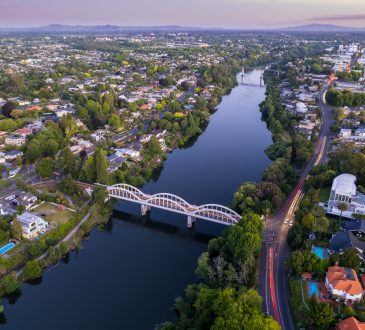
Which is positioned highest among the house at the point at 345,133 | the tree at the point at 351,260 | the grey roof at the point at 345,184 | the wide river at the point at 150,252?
the grey roof at the point at 345,184

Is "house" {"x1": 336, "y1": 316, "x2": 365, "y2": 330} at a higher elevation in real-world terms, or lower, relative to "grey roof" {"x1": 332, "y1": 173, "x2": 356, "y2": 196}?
lower

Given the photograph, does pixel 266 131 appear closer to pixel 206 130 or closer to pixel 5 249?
pixel 206 130

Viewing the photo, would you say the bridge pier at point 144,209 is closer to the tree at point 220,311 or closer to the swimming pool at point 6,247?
the swimming pool at point 6,247

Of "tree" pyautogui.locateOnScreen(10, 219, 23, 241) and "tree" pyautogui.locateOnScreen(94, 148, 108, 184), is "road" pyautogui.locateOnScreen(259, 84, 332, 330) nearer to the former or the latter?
"tree" pyautogui.locateOnScreen(94, 148, 108, 184)

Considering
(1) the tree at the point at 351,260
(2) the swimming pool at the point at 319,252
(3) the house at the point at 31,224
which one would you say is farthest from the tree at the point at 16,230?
(1) the tree at the point at 351,260

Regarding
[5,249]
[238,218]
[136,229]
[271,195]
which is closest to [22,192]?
[5,249]

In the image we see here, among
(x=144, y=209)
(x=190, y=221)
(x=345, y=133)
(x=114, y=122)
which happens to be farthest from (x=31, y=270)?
(x=345, y=133)

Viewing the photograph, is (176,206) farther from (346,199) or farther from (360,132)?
(360,132)

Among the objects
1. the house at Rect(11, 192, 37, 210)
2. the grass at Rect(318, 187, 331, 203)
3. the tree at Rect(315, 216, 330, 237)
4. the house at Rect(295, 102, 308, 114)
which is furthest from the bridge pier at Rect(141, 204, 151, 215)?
the house at Rect(295, 102, 308, 114)
